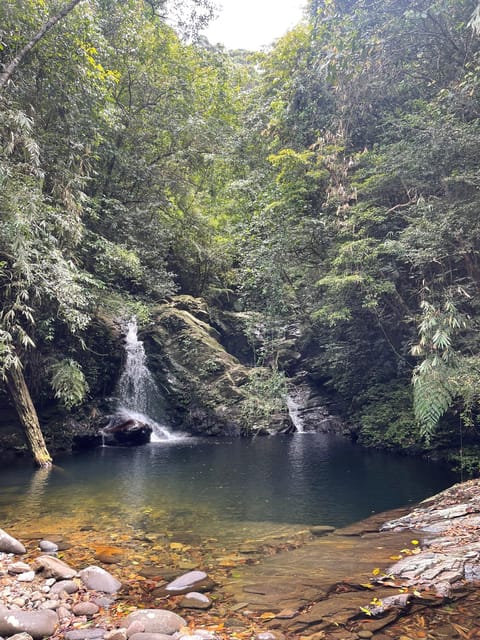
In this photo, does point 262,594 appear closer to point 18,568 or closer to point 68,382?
point 18,568

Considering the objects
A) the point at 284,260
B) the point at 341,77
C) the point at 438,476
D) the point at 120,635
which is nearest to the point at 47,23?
the point at 341,77

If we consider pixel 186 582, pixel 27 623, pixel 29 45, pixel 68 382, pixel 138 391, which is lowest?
pixel 186 582

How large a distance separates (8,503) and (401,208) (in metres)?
11.6

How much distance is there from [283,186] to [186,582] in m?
12.3

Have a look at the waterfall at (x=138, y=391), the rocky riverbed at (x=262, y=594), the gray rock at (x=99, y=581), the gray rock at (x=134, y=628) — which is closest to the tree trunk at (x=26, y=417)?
the waterfall at (x=138, y=391)

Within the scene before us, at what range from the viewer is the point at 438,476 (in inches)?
391

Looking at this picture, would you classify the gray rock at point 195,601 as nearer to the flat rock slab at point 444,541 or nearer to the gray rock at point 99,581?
the gray rock at point 99,581

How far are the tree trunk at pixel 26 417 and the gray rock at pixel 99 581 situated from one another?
746cm

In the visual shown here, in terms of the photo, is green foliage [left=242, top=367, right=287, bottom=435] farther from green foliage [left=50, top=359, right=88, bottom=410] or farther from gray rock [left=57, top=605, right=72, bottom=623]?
gray rock [left=57, top=605, right=72, bottom=623]

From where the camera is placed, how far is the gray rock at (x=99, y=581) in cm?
421

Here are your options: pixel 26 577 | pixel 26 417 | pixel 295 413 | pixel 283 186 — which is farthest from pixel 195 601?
pixel 295 413

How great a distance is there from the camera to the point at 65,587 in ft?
13.5

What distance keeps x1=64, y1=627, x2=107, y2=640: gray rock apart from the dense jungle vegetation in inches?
233

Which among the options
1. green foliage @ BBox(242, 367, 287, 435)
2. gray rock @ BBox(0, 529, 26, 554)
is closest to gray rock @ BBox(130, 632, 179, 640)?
gray rock @ BBox(0, 529, 26, 554)
